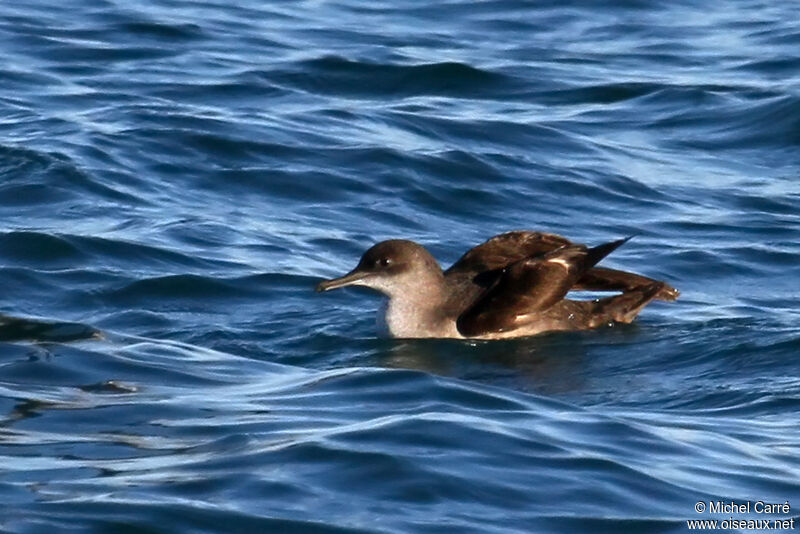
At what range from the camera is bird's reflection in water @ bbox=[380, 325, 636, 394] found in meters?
9.52

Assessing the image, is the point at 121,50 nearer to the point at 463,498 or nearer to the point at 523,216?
the point at 523,216

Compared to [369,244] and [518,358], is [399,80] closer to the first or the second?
[369,244]

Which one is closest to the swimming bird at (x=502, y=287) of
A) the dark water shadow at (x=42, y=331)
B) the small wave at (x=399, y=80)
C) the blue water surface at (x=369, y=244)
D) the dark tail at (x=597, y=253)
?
the dark tail at (x=597, y=253)

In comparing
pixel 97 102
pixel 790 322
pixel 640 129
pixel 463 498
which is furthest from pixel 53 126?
pixel 463 498

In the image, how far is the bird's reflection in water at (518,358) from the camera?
31.2 feet

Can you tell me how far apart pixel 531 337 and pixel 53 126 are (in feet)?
18.6

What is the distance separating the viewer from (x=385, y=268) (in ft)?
34.7

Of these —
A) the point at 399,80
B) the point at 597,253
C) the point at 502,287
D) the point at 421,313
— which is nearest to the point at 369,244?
the point at 421,313

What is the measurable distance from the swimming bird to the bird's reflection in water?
79mm

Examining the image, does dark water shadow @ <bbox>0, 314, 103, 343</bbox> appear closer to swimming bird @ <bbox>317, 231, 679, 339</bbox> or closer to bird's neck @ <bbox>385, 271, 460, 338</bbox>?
swimming bird @ <bbox>317, 231, 679, 339</bbox>

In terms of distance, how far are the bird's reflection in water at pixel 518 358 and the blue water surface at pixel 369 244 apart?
0.03 metres

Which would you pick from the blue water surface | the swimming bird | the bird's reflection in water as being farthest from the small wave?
the bird's reflection in water

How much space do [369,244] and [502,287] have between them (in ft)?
7.47

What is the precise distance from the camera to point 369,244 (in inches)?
492
